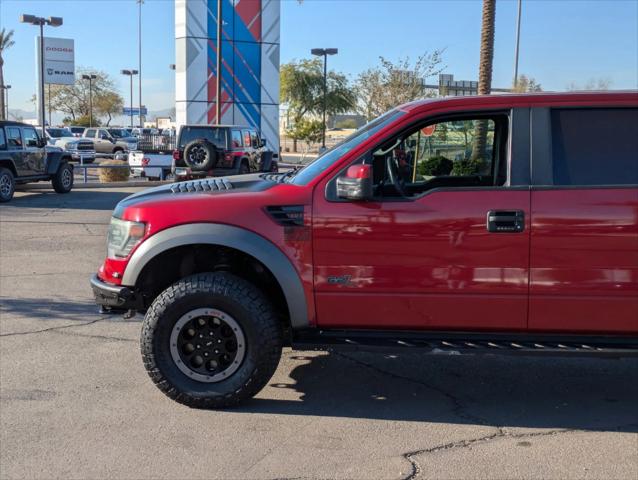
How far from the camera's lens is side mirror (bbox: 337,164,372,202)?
4211 millimetres

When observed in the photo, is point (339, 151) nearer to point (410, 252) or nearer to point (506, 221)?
point (410, 252)

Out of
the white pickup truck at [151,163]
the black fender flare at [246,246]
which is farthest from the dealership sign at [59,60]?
the black fender flare at [246,246]

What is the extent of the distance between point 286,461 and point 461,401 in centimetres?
153

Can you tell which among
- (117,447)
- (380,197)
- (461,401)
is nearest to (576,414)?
(461,401)

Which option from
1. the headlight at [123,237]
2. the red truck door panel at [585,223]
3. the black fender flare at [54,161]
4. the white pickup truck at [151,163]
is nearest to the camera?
the red truck door panel at [585,223]

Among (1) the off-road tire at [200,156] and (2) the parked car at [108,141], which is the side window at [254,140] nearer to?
(1) the off-road tire at [200,156]

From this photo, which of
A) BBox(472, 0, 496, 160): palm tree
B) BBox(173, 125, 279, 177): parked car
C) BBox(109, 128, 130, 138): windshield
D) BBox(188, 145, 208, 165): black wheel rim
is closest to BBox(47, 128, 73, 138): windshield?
BBox(109, 128, 130, 138): windshield

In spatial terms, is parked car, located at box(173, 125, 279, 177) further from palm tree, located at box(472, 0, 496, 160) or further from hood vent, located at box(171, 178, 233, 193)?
hood vent, located at box(171, 178, 233, 193)

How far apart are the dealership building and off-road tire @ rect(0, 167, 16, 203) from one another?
A: 14871 millimetres

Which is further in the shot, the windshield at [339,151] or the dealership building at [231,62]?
the dealership building at [231,62]

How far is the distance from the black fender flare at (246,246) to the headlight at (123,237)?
4.0 inches

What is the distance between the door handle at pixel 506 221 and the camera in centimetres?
423

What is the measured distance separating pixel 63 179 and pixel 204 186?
53.0ft

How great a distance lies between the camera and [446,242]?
4281mm
